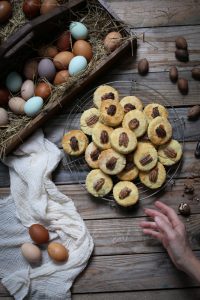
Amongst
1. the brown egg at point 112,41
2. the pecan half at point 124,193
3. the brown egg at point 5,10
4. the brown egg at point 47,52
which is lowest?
the pecan half at point 124,193

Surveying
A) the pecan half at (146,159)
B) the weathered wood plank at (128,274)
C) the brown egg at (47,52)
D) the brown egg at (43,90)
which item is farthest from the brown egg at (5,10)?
the weathered wood plank at (128,274)

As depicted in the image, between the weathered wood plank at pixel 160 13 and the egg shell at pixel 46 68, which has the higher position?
the weathered wood plank at pixel 160 13

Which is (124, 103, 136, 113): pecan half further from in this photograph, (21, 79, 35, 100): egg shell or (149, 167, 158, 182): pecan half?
(21, 79, 35, 100): egg shell

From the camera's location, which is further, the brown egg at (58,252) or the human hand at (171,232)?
the brown egg at (58,252)

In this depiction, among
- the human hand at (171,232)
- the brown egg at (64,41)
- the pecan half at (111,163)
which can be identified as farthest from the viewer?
the brown egg at (64,41)

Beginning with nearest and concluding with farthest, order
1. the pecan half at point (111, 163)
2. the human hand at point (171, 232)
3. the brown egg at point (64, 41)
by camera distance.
Answer: 1. the human hand at point (171, 232)
2. the pecan half at point (111, 163)
3. the brown egg at point (64, 41)

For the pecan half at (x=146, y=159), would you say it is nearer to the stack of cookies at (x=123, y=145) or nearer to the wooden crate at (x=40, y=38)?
the stack of cookies at (x=123, y=145)

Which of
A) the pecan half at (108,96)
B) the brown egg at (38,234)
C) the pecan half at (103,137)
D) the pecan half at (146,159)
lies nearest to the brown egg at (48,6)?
the pecan half at (108,96)

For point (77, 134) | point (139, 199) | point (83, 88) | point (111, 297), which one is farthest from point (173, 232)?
point (83, 88)
